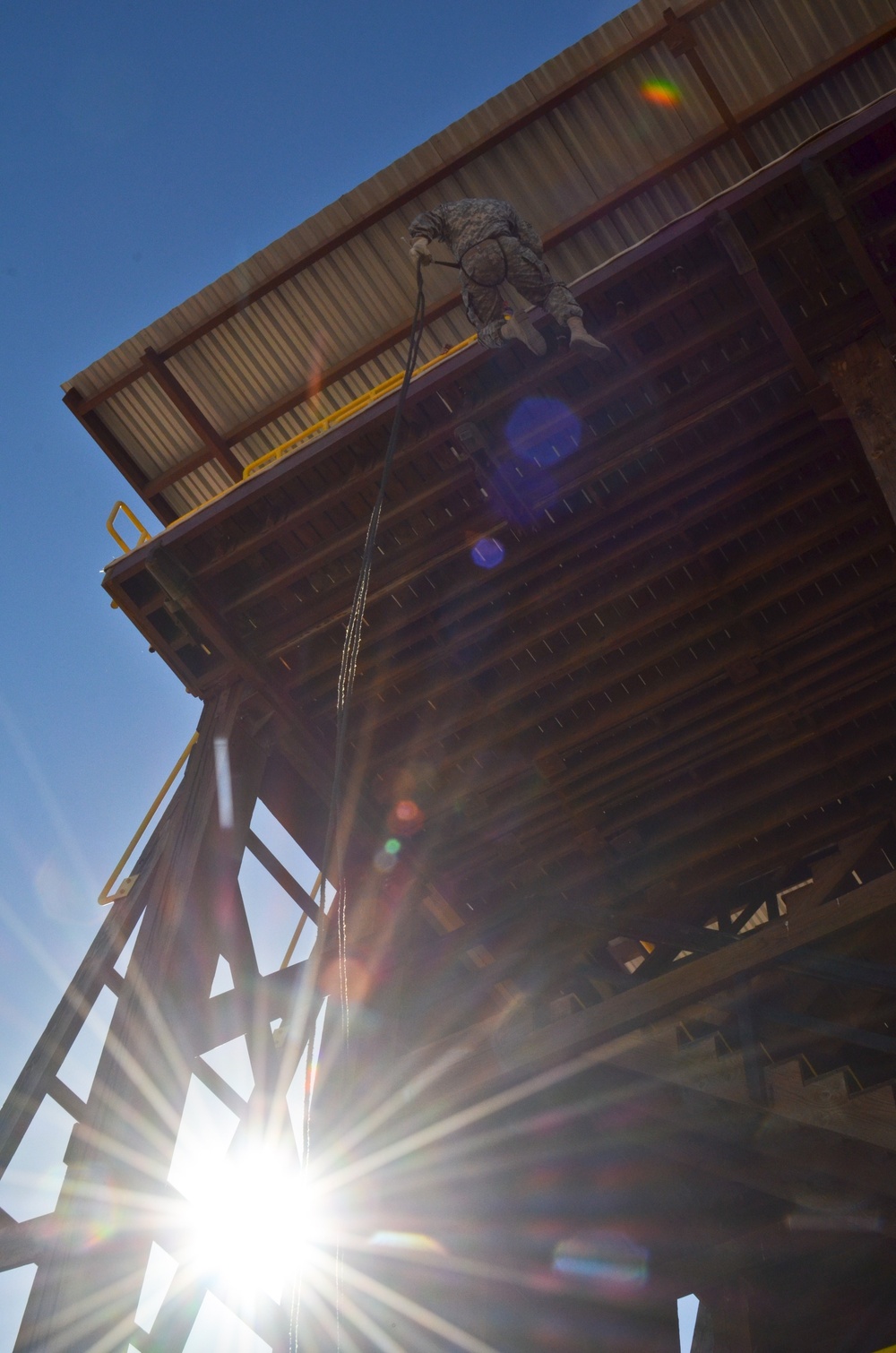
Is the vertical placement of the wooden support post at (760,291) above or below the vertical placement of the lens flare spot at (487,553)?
above

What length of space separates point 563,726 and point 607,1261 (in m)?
4.36

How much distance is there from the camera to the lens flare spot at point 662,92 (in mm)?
11023

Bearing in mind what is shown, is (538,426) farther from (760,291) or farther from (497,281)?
(760,291)

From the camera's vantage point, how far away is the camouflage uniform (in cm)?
923

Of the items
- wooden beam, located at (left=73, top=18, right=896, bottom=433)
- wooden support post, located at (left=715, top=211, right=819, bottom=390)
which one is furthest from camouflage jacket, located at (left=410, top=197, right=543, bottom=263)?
wooden beam, located at (left=73, top=18, right=896, bottom=433)

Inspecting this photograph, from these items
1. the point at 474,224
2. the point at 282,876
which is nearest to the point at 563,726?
the point at 282,876

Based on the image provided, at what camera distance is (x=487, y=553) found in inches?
406

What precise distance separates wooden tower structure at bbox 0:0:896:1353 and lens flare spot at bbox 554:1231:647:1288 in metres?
0.04

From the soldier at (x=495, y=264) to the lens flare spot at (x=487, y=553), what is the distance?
1.63 m

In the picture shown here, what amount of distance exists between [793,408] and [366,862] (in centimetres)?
541

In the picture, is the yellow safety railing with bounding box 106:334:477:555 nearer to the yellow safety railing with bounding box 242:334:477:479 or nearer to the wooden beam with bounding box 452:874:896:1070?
the yellow safety railing with bounding box 242:334:477:479

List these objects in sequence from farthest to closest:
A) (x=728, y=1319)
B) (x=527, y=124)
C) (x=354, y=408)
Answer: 1. (x=527, y=124)
2. (x=354, y=408)
3. (x=728, y=1319)

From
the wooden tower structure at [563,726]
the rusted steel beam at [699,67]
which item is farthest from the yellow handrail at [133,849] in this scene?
the rusted steel beam at [699,67]

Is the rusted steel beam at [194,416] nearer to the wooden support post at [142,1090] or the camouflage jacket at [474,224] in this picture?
the wooden support post at [142,1090]
